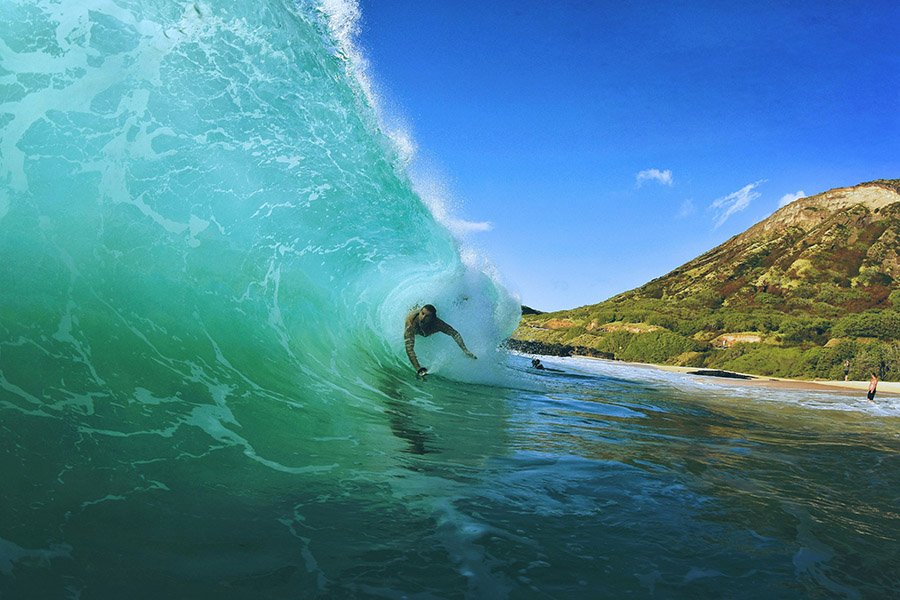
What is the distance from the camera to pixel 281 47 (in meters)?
9.31

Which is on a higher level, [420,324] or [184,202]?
[184,202]

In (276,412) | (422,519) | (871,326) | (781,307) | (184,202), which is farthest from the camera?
(781,307)

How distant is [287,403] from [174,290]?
263cm

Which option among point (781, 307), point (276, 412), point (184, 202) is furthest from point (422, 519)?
point (781, 307)

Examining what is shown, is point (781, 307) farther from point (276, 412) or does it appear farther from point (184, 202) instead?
point (276, 412)

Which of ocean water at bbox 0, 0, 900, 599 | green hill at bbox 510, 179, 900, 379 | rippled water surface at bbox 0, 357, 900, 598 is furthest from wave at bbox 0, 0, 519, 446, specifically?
green hill at bbox 510, 179, 900, 379

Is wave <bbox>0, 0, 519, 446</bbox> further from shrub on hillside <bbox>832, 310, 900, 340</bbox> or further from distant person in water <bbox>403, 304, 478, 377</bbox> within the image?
shrub on hillside <bbox>832, 310, 900, 340</bbox>

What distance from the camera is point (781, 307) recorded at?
75375 millimetres

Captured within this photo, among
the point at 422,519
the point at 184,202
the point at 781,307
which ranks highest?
the point at 781,307

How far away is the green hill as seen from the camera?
53.2 meters

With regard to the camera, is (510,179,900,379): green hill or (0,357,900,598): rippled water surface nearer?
(0,357,900,598): rippled water surface

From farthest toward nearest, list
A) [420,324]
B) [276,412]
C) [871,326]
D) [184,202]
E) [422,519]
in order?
[871,326] < [420,324] < [184,202] < [276,412] < [422,519]

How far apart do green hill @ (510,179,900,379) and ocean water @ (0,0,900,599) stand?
159 feet

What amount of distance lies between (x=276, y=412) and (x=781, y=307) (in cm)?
8589
